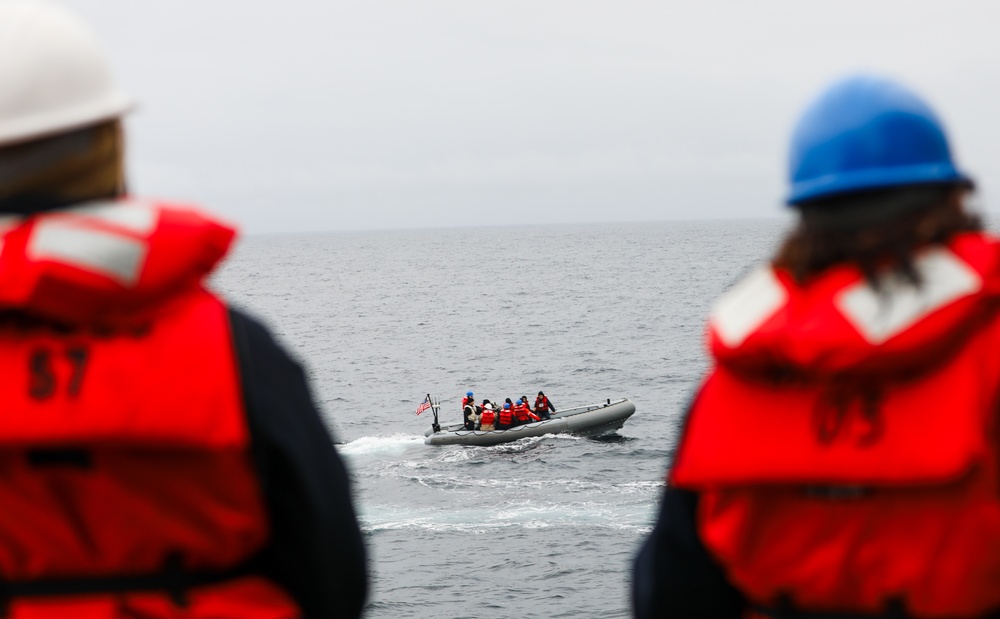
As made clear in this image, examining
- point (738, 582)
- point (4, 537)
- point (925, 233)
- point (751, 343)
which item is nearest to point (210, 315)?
point (4, 537)

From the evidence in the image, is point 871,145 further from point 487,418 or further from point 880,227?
point 487,418

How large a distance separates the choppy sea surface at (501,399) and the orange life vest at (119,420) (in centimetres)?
43

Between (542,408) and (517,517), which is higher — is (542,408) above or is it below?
below

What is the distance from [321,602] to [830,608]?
1.10 m

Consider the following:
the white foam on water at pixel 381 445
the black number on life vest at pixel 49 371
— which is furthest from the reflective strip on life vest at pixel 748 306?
the white foam on water at pixel 381 445

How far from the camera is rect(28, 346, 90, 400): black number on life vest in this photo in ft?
8.07

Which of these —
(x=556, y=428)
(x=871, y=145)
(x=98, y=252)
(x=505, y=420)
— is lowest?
(x=556, y=428)

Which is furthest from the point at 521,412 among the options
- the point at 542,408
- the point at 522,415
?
the point at 542,408

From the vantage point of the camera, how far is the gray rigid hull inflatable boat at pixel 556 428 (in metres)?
40.9

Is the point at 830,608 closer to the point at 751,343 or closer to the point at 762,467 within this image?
the point at 762,467

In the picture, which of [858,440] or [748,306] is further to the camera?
[748,306]

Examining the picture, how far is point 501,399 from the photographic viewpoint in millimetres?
59094

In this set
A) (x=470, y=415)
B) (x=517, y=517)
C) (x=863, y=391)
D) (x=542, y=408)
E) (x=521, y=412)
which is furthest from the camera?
(x=542, y=408)

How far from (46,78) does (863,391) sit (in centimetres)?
175
